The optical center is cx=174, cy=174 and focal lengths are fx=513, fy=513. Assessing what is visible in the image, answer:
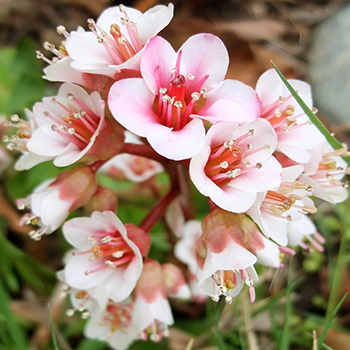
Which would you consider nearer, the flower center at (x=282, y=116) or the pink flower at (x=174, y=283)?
the flower center at (x=282, y=116)

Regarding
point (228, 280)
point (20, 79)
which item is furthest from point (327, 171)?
point (20, 79)

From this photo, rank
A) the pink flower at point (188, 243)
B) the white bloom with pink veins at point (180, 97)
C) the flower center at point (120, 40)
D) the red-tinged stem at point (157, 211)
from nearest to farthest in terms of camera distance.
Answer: the white bloom with pink veins at point (180, 97)
the flower center at point (120, 40)
the red-tinged stem at point (157, 211)
the pink flower at point (188, 243)

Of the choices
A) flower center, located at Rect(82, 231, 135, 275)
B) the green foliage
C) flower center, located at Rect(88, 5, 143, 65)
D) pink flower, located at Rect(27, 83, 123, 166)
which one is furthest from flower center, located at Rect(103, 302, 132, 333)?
the green foliage

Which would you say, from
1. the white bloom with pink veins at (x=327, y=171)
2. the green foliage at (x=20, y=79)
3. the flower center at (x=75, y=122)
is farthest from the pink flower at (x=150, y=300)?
the green foliage at (x=20, y=79)

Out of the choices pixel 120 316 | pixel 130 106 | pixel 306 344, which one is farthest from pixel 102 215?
pixel 306 344

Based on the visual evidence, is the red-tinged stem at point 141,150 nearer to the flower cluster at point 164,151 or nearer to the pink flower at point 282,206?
the flower cluster at point 164,151

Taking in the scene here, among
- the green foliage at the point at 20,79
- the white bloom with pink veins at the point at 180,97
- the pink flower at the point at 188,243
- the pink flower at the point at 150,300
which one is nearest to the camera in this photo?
the white bloom with pink veins at the point at 180,97
